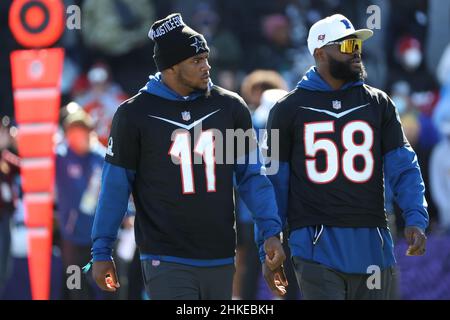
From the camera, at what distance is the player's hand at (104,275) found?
20.4ft

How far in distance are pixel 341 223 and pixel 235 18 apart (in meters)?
6.92

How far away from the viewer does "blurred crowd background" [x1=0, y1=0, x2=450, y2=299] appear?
36.8ft

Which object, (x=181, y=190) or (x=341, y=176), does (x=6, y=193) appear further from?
(x=341, y=176)

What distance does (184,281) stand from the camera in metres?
6.19

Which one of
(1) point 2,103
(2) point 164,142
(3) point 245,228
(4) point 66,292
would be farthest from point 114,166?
(1) point 2,103

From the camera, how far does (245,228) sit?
32.6ft

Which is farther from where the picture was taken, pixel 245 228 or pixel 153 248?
pixel 245 228

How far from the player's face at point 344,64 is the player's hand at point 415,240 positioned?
35.2 inches

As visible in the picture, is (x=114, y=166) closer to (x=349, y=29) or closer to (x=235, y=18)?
(x=349, y=29)

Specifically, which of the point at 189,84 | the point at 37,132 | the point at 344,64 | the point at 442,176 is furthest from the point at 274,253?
the point at 442,176

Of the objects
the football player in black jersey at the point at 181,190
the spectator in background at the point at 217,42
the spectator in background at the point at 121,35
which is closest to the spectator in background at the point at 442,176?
the spectator in background at the point at 217,42
